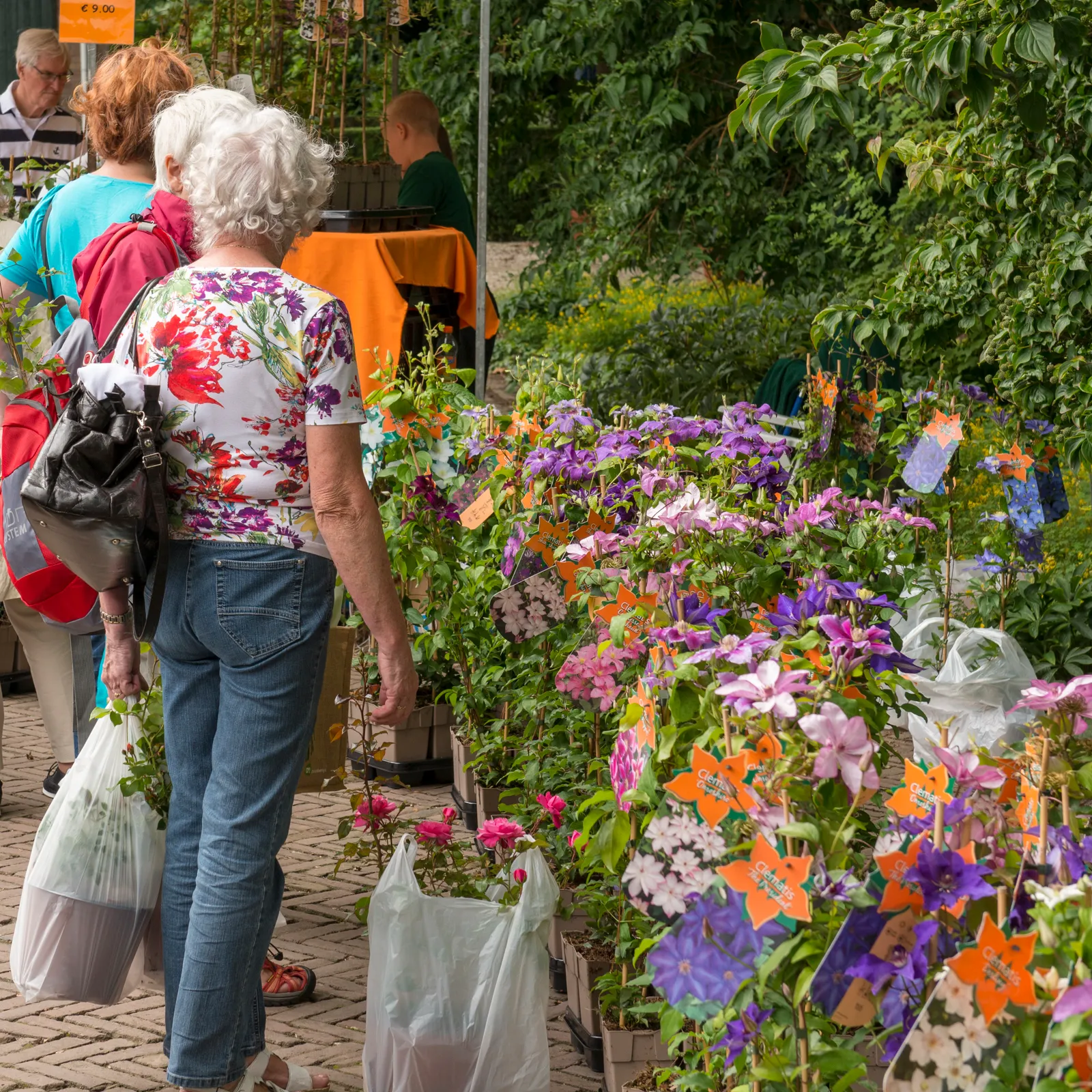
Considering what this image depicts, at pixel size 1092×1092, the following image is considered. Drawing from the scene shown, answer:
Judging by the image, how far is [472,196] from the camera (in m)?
11.8

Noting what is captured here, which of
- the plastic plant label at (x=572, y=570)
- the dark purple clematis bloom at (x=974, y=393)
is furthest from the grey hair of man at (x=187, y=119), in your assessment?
the dark purple clematis bloom at (x=974, y=393)

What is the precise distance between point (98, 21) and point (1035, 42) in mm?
3209

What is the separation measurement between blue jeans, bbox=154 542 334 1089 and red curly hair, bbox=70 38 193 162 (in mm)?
1112

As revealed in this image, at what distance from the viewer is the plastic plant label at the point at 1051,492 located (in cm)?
394

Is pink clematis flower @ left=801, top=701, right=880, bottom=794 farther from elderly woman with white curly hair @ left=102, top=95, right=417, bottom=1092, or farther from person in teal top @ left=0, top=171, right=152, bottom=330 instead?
person in teal top @ left=0, top=171, right=152, bottom=330

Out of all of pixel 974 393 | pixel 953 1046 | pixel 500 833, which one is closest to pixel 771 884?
pixel 953 1046

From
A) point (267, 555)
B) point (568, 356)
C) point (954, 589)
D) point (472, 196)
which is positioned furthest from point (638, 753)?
point (472, 196)

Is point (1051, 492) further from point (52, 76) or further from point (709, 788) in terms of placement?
point (52, 76)

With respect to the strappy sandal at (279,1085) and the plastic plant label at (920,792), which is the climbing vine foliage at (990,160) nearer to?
the plastic plant label at (920,792)

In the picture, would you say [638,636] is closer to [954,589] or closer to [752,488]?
[752,488]

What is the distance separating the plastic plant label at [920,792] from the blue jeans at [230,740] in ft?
3.36

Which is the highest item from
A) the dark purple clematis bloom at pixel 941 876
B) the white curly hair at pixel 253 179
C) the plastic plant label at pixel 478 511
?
the white curly hair at pixel 253 179

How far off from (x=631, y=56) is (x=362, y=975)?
6563 millimetres

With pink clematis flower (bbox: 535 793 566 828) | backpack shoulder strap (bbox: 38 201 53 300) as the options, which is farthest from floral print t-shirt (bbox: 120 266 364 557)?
backpack shoulder strap (bbox: 38 201 53 300)
